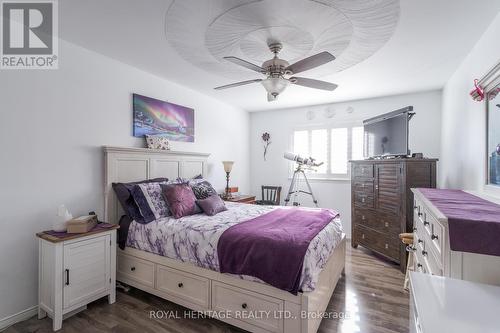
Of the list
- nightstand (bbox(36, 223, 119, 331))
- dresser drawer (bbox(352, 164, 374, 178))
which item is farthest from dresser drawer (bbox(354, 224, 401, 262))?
nightstand (bbox(36, 223, 119, 331))

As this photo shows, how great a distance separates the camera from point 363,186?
11.8ft

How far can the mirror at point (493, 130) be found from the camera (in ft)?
5.80

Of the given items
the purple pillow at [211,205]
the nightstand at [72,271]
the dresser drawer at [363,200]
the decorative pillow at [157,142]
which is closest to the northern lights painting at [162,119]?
the decorative pillow at [157,142]

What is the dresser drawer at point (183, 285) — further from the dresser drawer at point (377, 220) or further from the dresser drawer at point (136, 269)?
the dresser drawer at point (377, 220)

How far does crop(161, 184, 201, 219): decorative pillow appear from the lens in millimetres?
2535

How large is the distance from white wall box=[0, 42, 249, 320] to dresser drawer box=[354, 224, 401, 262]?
343 centimetres

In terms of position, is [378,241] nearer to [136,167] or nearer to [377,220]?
[377,220]

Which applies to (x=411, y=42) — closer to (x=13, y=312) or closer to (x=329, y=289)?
(x=329, y=289)

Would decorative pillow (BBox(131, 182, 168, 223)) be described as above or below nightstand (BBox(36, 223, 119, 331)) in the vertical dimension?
above

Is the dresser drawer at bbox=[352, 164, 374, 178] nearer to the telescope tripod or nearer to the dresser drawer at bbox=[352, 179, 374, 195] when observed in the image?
the dresser drawer at bbox=[352, 179, 374, 195]

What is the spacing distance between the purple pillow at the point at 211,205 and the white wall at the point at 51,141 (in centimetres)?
111

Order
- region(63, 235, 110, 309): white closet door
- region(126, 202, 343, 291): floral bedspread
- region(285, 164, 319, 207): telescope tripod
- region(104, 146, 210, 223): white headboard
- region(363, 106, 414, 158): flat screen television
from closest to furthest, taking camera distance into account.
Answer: region(126, 202, 343, 291): floral bedspread < region(63, 235, 110, 309): white closet door < region(104, 146, 210, 223): white headboard < region(363, 106, 414, 158): flat screen television < region(285, 164, 319, 207): telescope tripod

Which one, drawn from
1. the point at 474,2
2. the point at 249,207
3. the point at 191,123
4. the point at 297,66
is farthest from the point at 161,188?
the point at 474,2

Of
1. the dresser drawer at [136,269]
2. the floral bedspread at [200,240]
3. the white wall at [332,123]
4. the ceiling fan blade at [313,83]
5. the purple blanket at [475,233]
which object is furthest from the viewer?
the white wall at [332,123]
